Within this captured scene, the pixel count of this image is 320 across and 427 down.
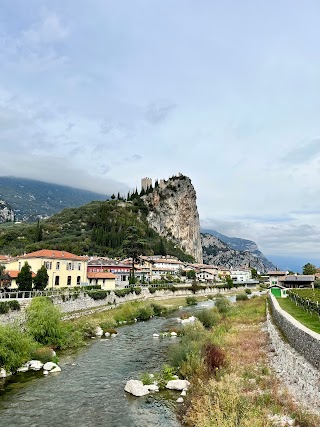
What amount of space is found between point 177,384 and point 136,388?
267cm

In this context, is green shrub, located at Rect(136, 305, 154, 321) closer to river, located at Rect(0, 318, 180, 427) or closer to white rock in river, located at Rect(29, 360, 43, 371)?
river, located at Rect(0, 318, 180, 427)

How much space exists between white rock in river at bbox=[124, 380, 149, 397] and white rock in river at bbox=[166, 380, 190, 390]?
153 cm

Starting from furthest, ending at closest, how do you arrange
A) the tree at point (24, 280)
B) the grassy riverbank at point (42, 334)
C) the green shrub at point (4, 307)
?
the tree at point (24, 280)
the green shrub at point (4, 307)
the grassy riverbank at point (42, 334)

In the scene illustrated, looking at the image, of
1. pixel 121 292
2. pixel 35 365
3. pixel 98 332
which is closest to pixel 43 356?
pixel 35 365

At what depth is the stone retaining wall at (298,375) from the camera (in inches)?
700

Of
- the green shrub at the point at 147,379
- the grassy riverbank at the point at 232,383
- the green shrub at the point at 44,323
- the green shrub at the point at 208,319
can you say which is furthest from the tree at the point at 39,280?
the green shrub at the point at 147,379

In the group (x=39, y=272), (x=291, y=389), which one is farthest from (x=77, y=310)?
(x=291, y=389)

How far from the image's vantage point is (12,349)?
28.8m

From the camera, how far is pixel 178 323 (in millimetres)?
56125

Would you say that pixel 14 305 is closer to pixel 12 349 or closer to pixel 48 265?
pixel 12 349

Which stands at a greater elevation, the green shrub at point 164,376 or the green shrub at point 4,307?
the green shrub at point 4,307

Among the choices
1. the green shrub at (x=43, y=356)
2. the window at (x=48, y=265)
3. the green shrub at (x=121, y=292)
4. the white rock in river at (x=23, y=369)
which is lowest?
the white rock in river at (x=23, y=369)

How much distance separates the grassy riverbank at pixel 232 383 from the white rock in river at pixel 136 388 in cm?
315

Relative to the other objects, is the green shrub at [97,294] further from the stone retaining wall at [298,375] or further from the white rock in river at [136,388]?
the stone retaining wall at [298,375]
